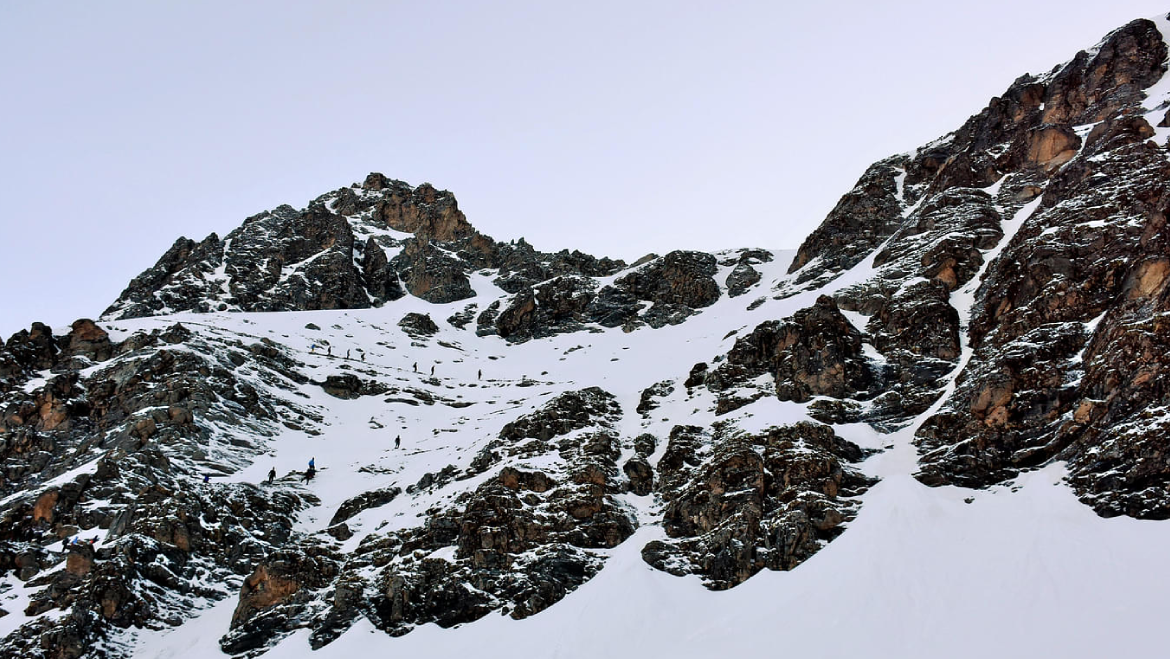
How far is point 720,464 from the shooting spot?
3575 cm

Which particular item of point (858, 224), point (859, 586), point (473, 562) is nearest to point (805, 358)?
point (859, 586)

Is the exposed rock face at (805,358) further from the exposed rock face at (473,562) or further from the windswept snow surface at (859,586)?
the exposed rock face at (473,562)

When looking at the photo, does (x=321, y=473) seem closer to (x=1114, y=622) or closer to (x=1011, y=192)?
(x=1114, y=622)

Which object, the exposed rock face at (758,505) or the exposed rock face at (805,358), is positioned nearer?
the exposed rock face at (758,505)

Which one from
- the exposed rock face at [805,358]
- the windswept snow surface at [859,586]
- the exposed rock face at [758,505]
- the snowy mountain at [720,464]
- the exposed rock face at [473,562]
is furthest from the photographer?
the exposed rock face at [805,358]

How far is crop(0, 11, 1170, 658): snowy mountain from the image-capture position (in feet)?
87.0

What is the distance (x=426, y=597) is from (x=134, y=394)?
28694 mm

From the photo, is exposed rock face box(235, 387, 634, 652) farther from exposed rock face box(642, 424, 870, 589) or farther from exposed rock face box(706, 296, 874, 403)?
exposed rock face box(706, 296, 874, 403)

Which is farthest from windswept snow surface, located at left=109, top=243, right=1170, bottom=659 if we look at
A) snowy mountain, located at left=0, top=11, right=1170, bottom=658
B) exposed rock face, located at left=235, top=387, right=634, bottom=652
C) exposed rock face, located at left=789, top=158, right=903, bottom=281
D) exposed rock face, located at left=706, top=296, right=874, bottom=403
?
exposed rock face, located at left=789, top=158, right=903, bottom=281

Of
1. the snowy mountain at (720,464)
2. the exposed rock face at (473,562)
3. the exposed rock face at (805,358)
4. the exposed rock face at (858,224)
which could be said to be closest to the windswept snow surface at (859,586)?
the snowy mountain at (720,464)

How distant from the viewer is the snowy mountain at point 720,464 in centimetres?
2652

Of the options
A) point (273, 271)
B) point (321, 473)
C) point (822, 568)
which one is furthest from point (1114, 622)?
point (273, 271)

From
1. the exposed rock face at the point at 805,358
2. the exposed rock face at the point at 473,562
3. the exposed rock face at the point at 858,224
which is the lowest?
the exposed rock face at the point at 473,562

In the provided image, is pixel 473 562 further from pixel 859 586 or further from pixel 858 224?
pixel 858 224
